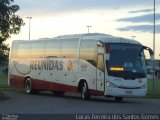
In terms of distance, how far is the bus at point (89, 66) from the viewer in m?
29.4

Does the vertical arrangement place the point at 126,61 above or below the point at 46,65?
above

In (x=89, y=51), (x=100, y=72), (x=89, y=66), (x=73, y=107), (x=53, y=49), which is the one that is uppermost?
(x=53, y=49)

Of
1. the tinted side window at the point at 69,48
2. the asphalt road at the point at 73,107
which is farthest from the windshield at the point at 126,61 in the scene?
the tinted side window at the point at 69,48

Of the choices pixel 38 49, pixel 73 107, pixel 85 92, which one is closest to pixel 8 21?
pixel 38 49

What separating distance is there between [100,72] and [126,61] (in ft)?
4.55

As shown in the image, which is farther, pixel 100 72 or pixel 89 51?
pixel 89 51

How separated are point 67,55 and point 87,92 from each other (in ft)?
11.0

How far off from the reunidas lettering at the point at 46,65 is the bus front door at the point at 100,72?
4.60m

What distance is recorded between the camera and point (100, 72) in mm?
29766

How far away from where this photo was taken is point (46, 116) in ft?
39.5

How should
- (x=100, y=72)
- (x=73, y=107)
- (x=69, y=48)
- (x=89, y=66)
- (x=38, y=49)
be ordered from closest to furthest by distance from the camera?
1. (x=73, y=107)
2. (x=100, y=72)
3. (x=89, y=66)
4. (x=69, y=48)
5. (x=38, y=49)

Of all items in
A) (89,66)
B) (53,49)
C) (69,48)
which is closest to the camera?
(89,66)

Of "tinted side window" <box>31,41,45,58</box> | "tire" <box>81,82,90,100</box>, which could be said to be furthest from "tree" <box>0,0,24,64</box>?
"tire" <box>81,82,90,100</box>

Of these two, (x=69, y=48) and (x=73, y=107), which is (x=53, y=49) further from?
(x=73, y=107)
